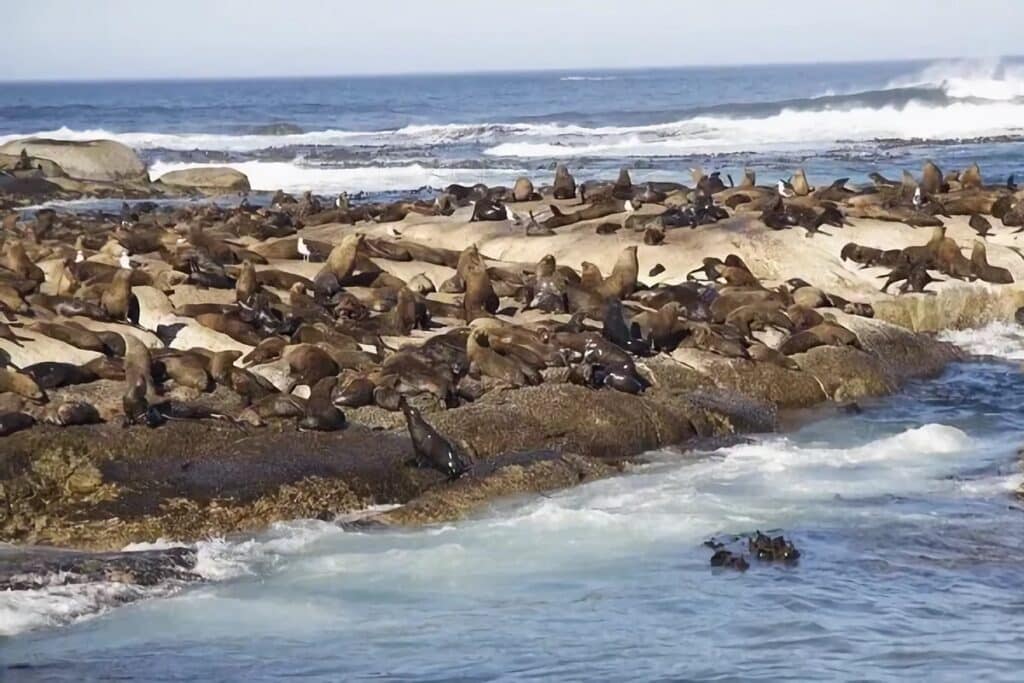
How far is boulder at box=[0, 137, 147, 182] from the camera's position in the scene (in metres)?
37.7

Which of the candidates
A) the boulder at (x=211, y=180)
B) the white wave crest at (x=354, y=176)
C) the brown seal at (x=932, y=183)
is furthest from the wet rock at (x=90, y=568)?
the boulder at (x=211, y=180)

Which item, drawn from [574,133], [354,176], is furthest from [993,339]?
[574,133]

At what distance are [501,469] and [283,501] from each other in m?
1.70

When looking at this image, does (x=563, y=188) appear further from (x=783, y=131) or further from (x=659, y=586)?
(x=783, y=131)

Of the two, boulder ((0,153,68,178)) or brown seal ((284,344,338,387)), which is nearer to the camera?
brown seal ((284,344,338,387))

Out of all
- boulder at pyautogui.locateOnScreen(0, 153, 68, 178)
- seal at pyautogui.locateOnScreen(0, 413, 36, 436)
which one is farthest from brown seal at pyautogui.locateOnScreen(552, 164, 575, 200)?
boulder at pyautogui.locateOnScreen(0, 153, 68, 178)

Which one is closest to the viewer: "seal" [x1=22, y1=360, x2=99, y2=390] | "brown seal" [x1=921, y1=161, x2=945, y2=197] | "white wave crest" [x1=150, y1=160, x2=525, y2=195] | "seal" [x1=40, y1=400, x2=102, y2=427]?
"seal" [x1=40, y1=400, x2=102, y2=427]

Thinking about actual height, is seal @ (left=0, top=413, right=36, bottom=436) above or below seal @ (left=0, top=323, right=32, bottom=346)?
below

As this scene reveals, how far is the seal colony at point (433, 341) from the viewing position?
11.3m

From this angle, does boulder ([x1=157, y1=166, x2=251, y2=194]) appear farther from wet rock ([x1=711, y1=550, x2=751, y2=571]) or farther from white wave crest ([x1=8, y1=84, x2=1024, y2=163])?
wet rock ([x1=711, y1=550, x2=751, y2=571])

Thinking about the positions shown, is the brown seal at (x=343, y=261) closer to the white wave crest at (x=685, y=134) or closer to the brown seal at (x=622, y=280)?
the brown seal at (x=622, y=280)

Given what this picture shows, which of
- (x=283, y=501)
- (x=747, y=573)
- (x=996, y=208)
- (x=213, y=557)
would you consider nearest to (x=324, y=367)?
(x=283, y=501)

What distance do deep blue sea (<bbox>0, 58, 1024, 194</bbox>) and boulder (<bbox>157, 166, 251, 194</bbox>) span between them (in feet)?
5.12

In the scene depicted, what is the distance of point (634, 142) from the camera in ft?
177
